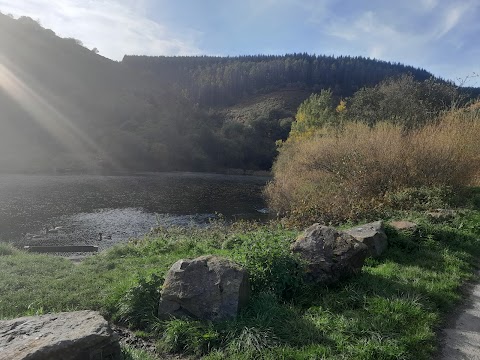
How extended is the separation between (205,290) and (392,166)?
12462 millimetres

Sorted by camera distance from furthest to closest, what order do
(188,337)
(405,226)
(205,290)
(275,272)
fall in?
(405,226) < (275,272) < (205,290) < (188,337)

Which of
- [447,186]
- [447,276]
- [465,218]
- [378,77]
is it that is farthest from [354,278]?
[378,77]

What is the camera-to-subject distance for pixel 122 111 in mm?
103688

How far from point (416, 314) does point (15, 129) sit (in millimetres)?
95036

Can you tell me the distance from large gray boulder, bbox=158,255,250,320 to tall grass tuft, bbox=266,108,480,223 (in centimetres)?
832

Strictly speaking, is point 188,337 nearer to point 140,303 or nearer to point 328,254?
point 140,303

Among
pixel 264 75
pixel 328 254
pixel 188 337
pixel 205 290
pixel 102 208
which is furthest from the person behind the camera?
pixel 264 75

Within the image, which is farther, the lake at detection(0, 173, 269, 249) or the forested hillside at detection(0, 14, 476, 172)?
the forested hillside at detection(0, 14, 476, 172)

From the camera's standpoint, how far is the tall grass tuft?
14.2 meters

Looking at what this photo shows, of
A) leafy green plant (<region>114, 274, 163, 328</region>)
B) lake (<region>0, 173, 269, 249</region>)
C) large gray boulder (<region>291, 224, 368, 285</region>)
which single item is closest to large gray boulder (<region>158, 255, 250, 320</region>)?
leafy green plant (<region>114, 274, 163, 328</region>)

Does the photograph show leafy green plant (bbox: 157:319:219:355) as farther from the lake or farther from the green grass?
the lake

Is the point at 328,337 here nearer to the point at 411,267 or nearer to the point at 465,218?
the point at 411,267

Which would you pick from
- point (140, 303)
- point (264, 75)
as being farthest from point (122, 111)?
point (140, 303)

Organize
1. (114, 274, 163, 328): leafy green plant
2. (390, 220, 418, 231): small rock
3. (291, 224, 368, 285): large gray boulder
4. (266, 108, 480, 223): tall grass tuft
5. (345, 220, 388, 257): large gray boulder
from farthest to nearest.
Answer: (266, 108, 480, 223): tall grass tuft, (390, 220, 418, 231): small rock, (345, 220, 388, 257): large gray boulder, (291, 224, 368, 285): large gray boulder, (114, 274, 163, 328): leafy green plant
